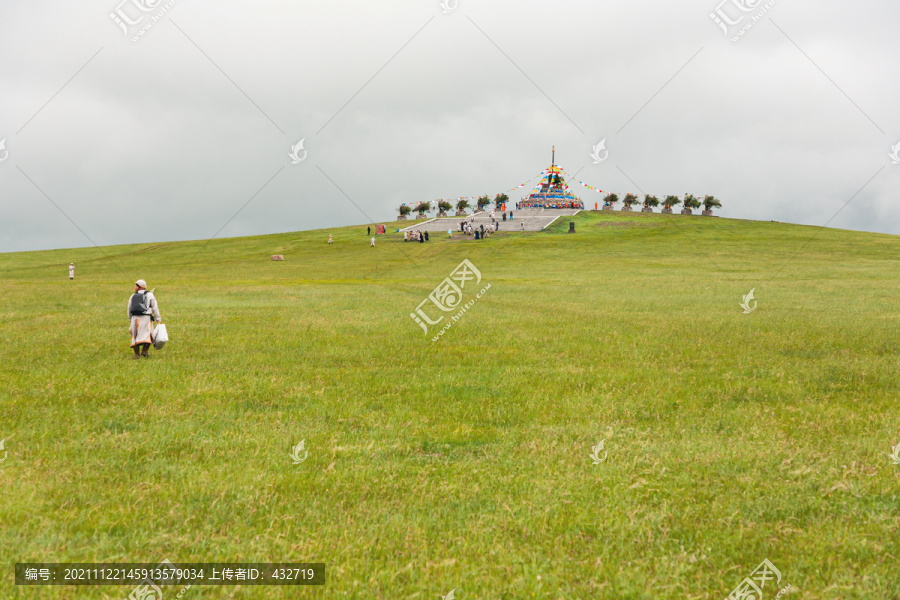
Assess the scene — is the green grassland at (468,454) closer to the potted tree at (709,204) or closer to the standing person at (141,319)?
the standing person at (141,319)

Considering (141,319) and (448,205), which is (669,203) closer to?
(448,205)

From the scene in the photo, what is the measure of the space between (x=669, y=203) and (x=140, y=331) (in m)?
137

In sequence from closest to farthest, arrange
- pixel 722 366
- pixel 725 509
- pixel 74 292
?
pixel 725 509
pixel 722 366
pixel 74 292

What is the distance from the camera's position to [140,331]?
1694cm

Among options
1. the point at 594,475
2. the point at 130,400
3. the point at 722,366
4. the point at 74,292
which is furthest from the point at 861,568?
the point at 74,292

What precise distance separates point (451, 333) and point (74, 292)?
32.5 m

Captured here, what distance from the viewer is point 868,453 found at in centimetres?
920

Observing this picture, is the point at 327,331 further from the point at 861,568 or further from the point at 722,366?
the point at 861,568

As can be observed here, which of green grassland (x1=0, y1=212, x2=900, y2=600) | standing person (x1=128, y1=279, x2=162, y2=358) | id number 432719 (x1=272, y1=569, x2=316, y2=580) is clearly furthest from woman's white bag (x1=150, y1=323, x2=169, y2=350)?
id number 432719 (x1=272, y1=569, x2=316, y2=580)

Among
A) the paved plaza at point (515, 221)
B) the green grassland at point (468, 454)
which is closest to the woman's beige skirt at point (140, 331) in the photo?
the green grassland at point (468, 454)

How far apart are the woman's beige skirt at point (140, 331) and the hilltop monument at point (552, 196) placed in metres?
129

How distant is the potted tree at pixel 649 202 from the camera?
142 meters

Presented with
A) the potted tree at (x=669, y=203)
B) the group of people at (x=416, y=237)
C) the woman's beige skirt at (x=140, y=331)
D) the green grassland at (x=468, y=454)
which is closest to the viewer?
the green grassland at (x=468, y=454)
